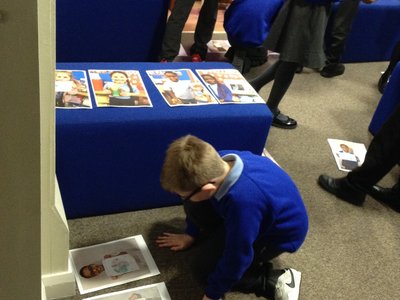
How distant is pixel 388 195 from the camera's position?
7.13ft

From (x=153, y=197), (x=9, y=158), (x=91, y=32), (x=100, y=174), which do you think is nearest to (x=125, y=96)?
(x=100, y=174)

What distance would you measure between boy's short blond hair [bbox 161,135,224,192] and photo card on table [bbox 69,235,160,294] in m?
0.49

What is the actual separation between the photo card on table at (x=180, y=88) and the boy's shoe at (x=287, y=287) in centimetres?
72

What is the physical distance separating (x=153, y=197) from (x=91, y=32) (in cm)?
107

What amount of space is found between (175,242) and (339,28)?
206cm

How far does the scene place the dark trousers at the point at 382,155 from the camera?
77.3 inches

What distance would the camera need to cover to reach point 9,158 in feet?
2.10

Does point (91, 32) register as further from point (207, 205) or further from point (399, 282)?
point (399, 282)

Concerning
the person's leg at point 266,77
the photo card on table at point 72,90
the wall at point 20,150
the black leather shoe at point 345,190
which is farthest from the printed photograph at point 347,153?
the wall at point 20,150

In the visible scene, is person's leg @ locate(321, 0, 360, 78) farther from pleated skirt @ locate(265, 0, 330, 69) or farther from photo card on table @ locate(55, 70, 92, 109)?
photo card on table @ locate(55, 70, 92, 109)

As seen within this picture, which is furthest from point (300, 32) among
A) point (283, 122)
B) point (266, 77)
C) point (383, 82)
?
point (383, 82)

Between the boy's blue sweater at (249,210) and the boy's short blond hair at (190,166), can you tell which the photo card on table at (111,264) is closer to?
the boy's blue sweater at (249,210)

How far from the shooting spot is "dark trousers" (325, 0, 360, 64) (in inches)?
119

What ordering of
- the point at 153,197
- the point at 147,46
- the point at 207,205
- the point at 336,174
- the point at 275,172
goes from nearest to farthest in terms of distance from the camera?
the point at 275,172 → the point at 207,205 → the point at 153,197 → the point at 336,174 → the point at 147,46
